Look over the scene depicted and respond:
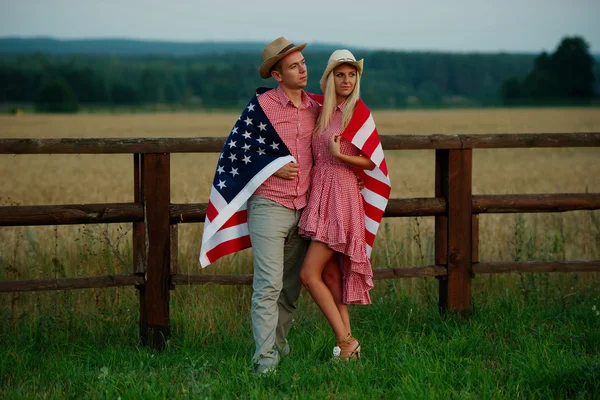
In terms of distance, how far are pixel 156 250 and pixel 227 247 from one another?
1.84ft

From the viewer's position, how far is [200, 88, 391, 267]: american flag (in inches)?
190

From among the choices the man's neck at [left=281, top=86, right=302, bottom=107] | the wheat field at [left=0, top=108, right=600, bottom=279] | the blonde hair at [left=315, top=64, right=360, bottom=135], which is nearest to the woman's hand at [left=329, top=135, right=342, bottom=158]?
the blonde hair at [left=315, top=64, right=360, bottom=135]

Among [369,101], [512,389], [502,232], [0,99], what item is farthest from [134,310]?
[0,99]

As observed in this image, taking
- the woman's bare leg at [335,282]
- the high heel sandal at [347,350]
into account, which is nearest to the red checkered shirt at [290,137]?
the woman's bare leg at [335,282]

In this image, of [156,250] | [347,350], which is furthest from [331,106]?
[156,250]

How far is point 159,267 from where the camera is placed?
5453 millimetres

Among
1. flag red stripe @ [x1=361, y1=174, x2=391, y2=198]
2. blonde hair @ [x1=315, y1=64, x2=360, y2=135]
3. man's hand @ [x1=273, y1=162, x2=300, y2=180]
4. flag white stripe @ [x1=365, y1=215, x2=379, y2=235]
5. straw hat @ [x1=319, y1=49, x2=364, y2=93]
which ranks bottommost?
flag white stripe @ [x1=365, y1=215, x2=379, y2=235]

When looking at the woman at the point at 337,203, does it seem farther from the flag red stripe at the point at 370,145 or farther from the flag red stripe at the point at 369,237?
the flag red stripe at the point at 369,237

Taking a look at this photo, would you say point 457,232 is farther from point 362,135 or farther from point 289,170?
point 289,170

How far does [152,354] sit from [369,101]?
279 ft

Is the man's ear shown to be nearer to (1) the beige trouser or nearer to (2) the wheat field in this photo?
(1) the beige trouser

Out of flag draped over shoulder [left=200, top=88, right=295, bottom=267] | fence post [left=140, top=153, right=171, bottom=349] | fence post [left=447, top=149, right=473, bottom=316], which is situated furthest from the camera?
fence post [left=447, top=149, right=473, bottom=316]

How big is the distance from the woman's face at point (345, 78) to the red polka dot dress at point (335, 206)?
0.15 meters

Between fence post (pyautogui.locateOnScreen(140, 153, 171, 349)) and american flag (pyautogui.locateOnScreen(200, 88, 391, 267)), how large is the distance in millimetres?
465
